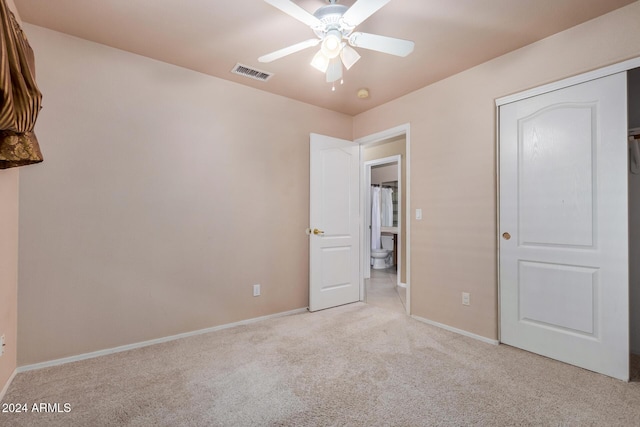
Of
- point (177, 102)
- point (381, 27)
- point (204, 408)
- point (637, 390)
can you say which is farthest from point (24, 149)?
point (637, 390)

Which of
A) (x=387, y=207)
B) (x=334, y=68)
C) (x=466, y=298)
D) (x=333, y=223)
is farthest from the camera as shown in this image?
(x=387, y=207)

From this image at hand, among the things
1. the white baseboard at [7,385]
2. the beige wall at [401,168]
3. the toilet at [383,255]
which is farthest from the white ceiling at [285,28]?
the toilet at [383,255]

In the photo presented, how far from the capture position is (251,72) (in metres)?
2.90

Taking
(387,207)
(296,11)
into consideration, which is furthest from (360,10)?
(387,207)

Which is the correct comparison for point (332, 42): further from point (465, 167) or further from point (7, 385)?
point (7, 385)

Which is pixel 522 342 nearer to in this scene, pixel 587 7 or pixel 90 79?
pixel 587 7

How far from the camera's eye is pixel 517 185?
8.27 feet

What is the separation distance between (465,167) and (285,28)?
1.96 meters

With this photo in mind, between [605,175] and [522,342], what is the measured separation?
55.3 inches

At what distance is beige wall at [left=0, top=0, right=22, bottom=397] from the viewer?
73.3 inches

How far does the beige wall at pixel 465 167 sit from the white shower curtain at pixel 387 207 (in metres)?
3.64

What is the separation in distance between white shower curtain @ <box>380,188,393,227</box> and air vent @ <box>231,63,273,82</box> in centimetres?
454

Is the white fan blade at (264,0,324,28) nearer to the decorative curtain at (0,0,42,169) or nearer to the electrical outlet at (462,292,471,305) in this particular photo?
the decorative curtain at (0,0,42,169)

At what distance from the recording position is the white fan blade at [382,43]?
179 cm
